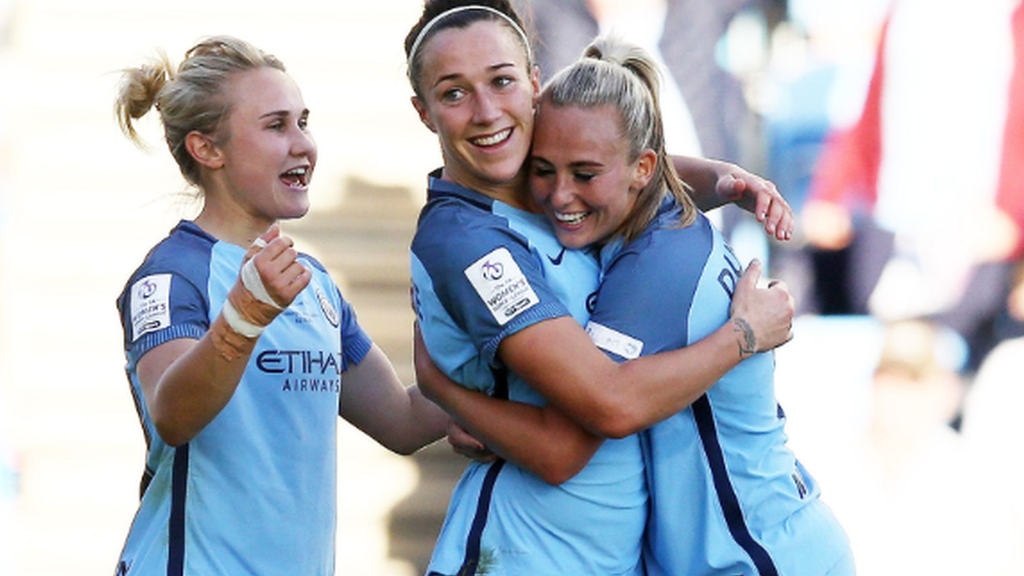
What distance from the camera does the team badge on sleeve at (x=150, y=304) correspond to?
2.70 m

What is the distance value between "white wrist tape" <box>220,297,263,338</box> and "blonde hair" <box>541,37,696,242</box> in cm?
80

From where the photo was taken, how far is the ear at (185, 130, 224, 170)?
300cm

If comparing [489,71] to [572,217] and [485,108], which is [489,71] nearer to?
[485,108]

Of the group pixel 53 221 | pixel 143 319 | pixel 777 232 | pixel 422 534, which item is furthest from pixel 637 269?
pixel 53 221

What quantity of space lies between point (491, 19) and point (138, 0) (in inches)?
106

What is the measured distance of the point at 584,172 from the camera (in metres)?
2.74

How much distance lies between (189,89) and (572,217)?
936 mm

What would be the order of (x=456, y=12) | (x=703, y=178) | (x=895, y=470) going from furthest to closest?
(x=895, y=470) → (x=703, y=178) → (x=456, y=12)

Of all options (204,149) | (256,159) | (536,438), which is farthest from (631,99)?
(204,149)

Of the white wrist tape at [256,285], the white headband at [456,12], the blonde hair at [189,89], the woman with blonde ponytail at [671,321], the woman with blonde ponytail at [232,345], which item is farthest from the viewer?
the blonde hair at [189,89]

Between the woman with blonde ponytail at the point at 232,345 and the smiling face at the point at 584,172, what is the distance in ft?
1.84

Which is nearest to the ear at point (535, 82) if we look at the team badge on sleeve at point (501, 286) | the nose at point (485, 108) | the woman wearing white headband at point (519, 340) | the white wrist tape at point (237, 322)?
the woman wearing white headband at point (519, 340)

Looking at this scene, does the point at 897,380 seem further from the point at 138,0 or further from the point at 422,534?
the point at 138,0

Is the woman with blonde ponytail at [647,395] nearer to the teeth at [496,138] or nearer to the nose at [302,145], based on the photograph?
the teeth at [496,138]
